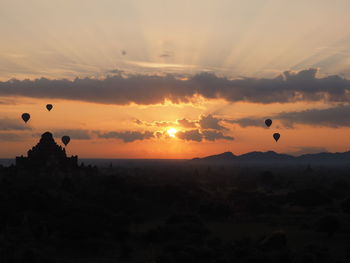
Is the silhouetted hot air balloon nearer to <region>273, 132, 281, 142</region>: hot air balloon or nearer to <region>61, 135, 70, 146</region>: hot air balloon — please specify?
<region>61, 135, 70, 146</region>: hot air balloon

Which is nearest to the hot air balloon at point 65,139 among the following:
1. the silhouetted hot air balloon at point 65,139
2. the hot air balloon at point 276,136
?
the silhouetted hot air balloon at point 65,139

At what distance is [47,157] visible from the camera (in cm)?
12950

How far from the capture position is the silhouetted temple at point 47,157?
12788cm

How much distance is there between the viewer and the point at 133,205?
288 feet

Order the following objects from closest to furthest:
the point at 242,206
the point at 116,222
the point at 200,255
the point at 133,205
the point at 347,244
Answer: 1. the point at 200,255
2. the point at 347,244
3. the point at 116,222
4. the point at 133,205
5. the point at 242,206

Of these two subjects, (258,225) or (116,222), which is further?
(258,225)

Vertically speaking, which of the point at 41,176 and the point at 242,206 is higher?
the point at 41,176

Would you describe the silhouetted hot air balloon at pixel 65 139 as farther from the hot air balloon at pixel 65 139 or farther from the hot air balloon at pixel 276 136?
the hot air balloon at pixel 276 136

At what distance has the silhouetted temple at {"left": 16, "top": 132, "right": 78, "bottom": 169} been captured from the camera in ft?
420

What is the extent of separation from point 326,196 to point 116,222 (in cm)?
5472

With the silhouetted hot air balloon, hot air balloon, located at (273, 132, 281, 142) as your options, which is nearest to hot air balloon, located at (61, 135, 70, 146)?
the silhouetted hot air balloon

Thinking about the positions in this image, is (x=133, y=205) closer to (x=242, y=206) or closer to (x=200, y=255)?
(x=242, y=206)

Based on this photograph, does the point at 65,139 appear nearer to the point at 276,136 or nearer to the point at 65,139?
the point at 65,139

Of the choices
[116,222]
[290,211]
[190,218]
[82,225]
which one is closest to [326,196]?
[290,211]
